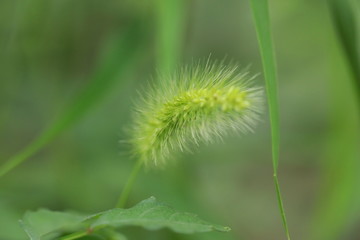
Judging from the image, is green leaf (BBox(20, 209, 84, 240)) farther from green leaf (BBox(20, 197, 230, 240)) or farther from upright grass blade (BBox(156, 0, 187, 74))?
upright grass blade (BBox(156, 0, 187, 74))

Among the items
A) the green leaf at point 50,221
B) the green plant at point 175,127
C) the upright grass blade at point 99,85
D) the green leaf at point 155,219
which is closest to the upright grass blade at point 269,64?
the green plant at point 175,127

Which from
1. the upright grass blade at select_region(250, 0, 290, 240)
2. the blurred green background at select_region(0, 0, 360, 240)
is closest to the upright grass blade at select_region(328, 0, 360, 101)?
the blurred green background at select_region(0, 0, 360, 240)

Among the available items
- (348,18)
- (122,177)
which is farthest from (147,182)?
(348,18)

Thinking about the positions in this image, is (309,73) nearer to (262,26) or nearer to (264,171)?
(264,171)

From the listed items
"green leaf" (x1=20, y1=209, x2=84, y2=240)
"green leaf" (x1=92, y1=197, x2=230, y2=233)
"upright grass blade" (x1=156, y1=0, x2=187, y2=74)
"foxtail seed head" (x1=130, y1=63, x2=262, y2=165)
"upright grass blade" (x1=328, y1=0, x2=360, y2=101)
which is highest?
"upright grass blade" (x1=156, y1=0, x2=187, y2=74)

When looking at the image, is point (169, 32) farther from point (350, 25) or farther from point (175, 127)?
point (175, 127)

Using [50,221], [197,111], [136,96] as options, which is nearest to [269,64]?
[197,111]

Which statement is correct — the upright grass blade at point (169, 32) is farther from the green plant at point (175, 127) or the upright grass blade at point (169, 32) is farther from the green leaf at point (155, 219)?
the green leaf at point (155, 219)
